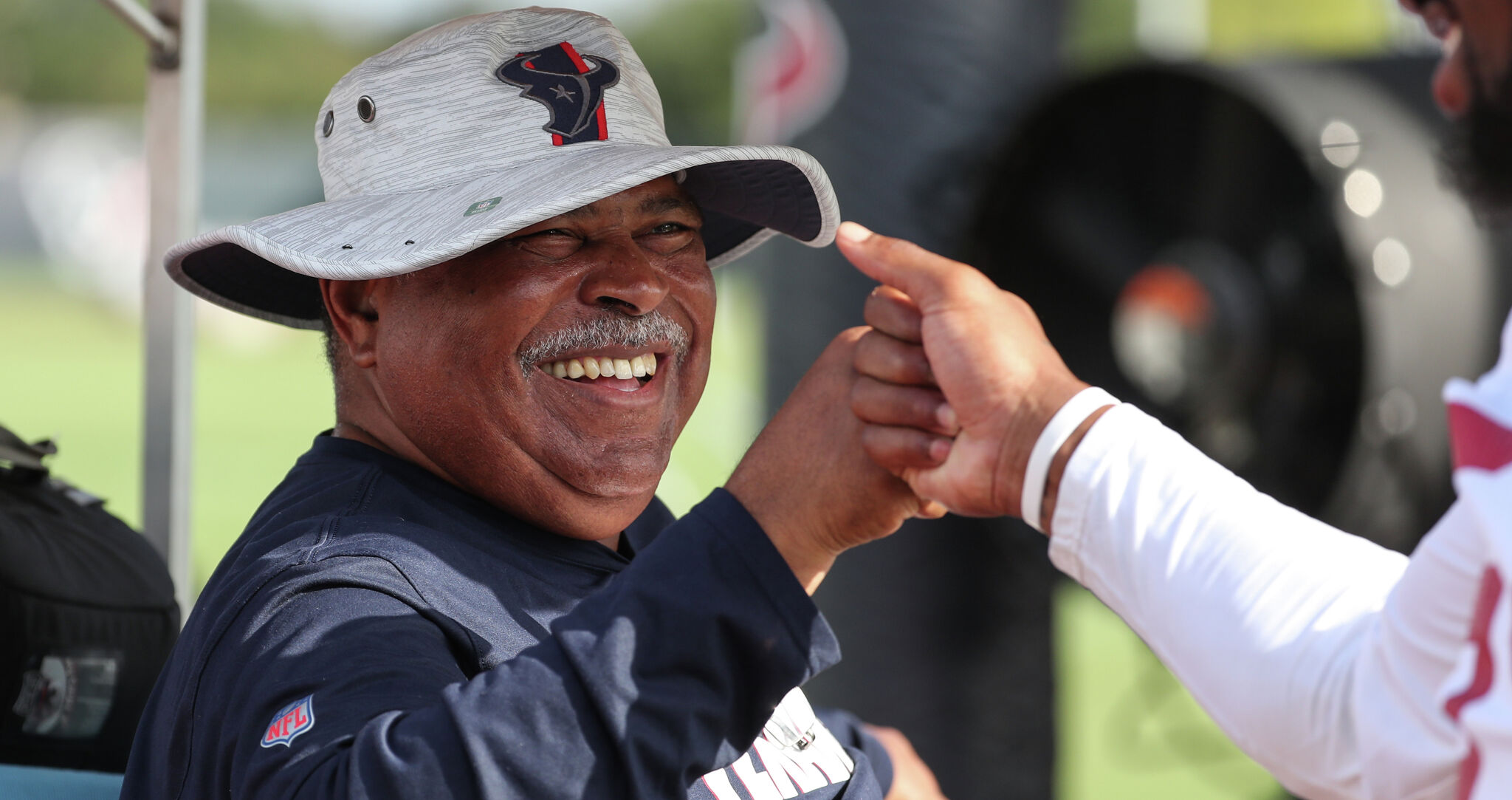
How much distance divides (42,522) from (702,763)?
1174 mm

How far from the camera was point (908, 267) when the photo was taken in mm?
1412

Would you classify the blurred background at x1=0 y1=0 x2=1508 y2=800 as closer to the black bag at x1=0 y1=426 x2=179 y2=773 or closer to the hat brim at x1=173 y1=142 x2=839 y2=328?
the hat brim at x1=173 y1=142 x2=839 y2=328

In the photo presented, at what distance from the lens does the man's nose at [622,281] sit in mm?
1620

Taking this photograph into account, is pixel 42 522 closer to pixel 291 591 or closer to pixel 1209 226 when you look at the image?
pixel 291 591

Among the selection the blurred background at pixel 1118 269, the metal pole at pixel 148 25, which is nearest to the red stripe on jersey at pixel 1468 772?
the metal pole at pixel 148 25

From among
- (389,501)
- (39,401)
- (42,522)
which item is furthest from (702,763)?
(39,401)

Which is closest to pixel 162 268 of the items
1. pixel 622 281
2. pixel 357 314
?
pixel 357 314

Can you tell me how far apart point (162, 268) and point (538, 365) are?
3.12 ft

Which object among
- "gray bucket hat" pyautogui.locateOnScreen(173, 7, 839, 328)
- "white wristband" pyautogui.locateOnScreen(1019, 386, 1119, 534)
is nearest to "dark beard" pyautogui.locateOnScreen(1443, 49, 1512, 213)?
"white wristband" pyautogui.locateOnScreen(1019, 386, 1119, 534)

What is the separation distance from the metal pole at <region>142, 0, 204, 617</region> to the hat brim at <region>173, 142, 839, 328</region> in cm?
37

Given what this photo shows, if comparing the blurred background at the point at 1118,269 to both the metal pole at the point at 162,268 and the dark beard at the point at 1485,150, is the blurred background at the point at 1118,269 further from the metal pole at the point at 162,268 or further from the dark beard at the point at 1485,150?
the dark beard at the point at 1485,150

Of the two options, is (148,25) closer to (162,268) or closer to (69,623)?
(162,268)

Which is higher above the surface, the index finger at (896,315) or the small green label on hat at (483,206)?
the small green label on hat at (483,206)

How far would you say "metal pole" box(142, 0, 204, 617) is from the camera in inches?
88.4
